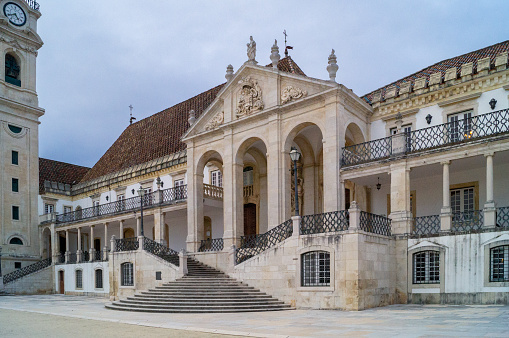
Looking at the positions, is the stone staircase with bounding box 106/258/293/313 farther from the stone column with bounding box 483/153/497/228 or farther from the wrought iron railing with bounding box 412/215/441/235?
the stone column with bounding box 483/153/497/228

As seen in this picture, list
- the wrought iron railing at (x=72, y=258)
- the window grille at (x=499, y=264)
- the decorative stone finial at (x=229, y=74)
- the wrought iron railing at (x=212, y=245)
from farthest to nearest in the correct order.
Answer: the wrought iron railing at (x=72, y=258), the decorative stone finial at (x=229, y=74), the wrought iron railing at (x=212, y=245), the window grille at (x=499, y=264)

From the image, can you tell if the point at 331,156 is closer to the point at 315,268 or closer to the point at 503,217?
the point at 315,268

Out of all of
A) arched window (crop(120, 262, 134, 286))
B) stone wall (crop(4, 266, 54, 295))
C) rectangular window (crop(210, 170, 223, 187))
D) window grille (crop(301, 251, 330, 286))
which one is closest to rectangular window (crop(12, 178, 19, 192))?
stone wall (crop(4, 266, 54, 295))

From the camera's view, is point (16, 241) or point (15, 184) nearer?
point (16, 241)

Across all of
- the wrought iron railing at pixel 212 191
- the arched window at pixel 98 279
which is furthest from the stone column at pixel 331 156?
the arched window at pixel 98 279

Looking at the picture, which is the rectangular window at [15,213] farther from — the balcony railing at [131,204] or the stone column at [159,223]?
the stone column at [159,223]

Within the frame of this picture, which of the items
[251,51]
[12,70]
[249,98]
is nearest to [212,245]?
[249,98]

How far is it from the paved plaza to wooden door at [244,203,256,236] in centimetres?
1150

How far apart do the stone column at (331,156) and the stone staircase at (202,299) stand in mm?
4667

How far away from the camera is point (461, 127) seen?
59.9 ft

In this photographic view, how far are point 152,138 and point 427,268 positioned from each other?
24.6 m

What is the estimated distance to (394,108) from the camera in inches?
833

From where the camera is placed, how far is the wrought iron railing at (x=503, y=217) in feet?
54.0

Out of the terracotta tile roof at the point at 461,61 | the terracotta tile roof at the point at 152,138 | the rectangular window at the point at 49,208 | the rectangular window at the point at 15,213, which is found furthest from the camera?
the rectangular window at the point at 49,208
